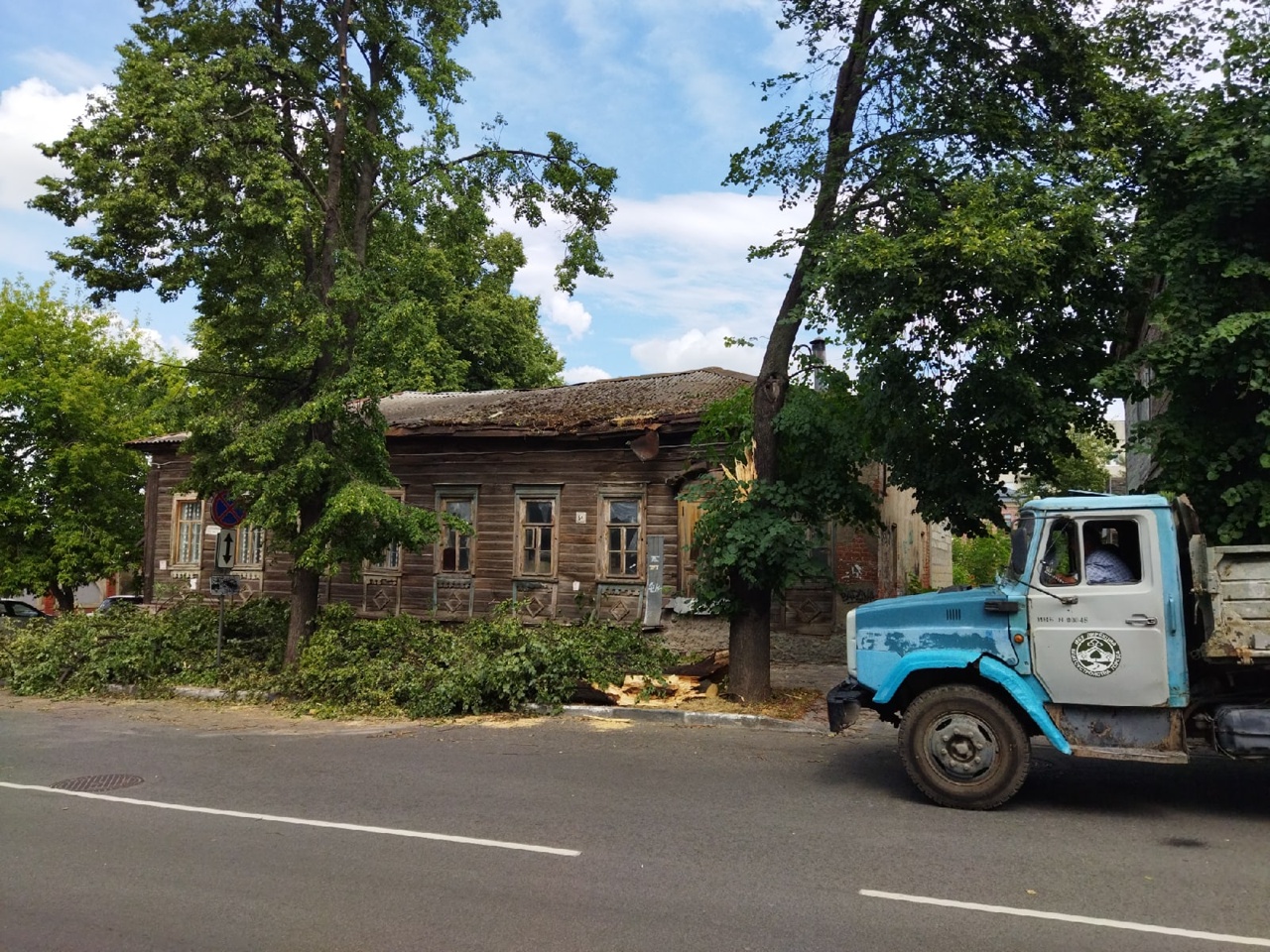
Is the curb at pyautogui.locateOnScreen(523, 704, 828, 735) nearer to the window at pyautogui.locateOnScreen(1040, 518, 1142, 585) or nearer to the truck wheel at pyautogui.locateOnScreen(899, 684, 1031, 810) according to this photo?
the truck wheel at pyautogui.locateOnScreen(899, 684, 1031, 810)

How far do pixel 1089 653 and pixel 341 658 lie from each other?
32.7 ft

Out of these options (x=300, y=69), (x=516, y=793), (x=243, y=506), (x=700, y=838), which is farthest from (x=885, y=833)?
(x=300, y=69)

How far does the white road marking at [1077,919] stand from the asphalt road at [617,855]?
0.05ft

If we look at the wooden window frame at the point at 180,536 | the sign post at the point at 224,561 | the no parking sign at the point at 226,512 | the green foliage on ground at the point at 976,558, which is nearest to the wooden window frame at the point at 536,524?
the sign post at the point at 224,561

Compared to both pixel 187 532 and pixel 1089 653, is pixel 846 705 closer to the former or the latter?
pixel 1089 653

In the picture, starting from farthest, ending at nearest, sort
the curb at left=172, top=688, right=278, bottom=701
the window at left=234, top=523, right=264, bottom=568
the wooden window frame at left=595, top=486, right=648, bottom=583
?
1. the window at left=234, top=523, right=264, bottom=568
2. the wooden window frame at left=595, top=486, right=648, bottom=583
3. the curb at left=172, top=688, right=278, bottom=701

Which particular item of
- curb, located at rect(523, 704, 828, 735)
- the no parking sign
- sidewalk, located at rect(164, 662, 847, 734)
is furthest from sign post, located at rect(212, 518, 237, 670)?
curb, located at rect(523, 704, 828, 735)

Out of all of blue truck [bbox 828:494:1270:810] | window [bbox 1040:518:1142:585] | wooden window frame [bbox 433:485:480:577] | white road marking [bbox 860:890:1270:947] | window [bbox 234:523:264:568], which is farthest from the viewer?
window [bbox 234:523:264:568]

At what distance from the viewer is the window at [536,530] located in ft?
63.2

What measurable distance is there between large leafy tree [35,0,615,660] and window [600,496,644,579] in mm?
4849

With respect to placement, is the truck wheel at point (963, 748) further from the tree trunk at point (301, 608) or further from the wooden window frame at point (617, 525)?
the wooden window frame at point (617, 525)

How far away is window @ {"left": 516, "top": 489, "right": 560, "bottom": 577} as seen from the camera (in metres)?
19.3

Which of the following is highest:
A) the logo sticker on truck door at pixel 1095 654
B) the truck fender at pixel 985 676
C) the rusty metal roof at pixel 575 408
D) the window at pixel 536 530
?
the rusty metal roof at pixel 575 408

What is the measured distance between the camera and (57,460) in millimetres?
25016
